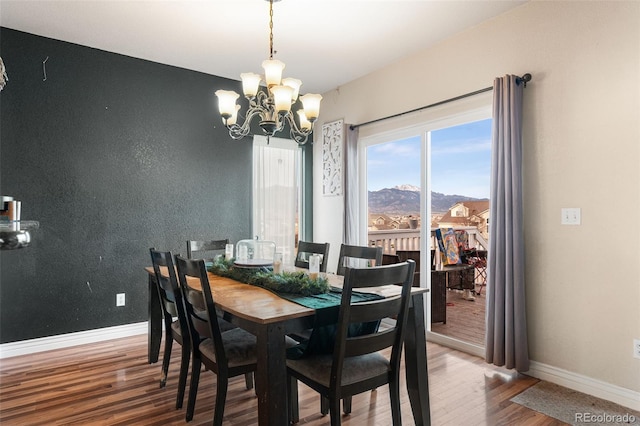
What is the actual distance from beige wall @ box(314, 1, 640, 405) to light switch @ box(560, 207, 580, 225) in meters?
0.03

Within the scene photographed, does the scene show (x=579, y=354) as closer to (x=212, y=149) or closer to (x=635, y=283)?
(x=635, y=283)

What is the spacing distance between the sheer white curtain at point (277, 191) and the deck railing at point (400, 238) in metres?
1.14

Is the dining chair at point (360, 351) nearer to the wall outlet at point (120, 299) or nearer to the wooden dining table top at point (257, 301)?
the wooden dining table top at point (257, 301)

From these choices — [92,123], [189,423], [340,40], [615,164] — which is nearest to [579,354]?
[615,164]

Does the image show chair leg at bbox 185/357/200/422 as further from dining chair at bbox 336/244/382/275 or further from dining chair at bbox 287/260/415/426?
dining chair at bbox 336/244/382/275

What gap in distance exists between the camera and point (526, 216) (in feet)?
9.57

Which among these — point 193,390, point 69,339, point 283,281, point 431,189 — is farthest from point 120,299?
point 431,189

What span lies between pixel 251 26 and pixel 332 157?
1.92 meters

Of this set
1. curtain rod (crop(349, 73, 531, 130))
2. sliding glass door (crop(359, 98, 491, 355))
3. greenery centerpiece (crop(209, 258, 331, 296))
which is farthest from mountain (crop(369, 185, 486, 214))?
greenery centerpiece (crop(209, 258, 331, 296))

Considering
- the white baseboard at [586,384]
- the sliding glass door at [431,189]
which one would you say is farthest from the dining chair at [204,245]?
the white baseboard at [586,384]

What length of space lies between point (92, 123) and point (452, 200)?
3614mm

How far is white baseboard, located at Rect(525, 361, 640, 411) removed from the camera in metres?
2.39

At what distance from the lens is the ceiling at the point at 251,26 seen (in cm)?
296

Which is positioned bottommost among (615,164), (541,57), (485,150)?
(615,164)
